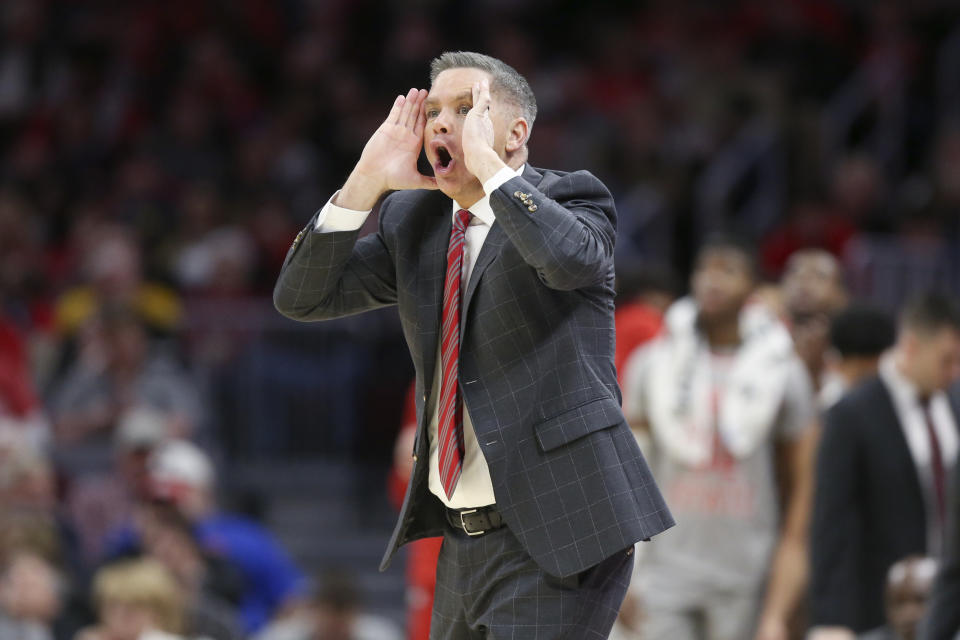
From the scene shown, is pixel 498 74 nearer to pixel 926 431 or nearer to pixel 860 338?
pixel 926 431

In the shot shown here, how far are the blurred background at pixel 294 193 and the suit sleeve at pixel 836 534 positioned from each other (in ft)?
7.18

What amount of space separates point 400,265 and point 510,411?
45cm

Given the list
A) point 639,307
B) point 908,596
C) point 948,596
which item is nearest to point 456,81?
point 948,596

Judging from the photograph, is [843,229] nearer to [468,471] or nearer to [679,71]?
[679,71]

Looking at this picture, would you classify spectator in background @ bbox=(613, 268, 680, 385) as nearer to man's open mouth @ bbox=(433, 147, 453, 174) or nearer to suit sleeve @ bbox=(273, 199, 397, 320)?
suit sleeve @ bbox=(273, 199, 397, 320)

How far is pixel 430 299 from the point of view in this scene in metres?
3.57

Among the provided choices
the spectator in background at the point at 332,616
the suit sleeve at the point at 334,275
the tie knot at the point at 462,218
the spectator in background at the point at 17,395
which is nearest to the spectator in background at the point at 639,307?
the spectator in background at the point at 332,616

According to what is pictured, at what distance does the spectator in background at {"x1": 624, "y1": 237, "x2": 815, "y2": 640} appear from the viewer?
6.43m

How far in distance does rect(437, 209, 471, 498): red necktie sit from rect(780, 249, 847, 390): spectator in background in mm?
4047

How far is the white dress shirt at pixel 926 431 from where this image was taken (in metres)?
6.02

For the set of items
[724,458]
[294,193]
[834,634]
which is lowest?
[834,634]

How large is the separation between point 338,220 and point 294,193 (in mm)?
8752

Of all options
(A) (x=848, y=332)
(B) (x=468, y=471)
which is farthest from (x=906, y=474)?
(B) (x=468, y=471)

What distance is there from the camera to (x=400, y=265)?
11.9ft
